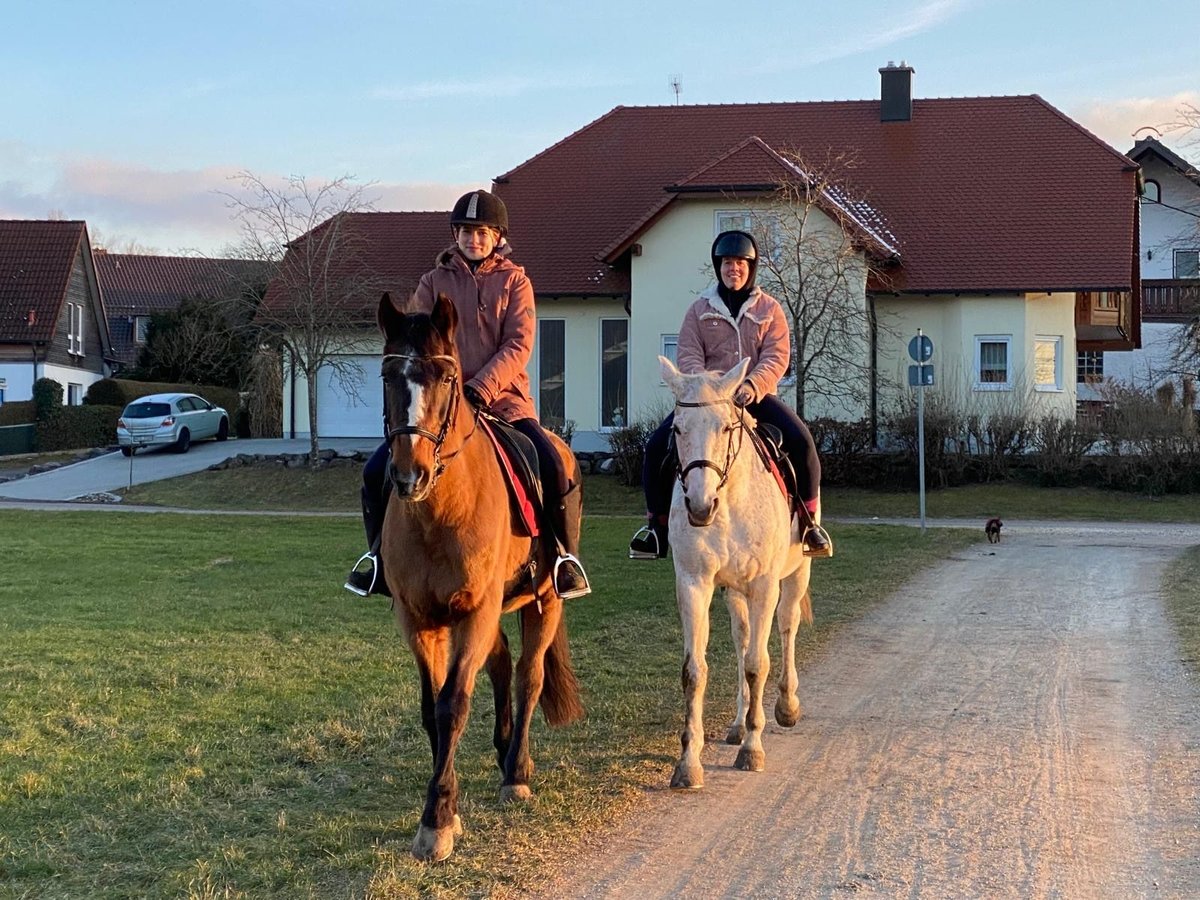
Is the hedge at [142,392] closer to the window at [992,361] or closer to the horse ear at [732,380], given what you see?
the window at [992,361]

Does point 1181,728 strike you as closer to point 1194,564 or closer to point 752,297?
point 752,297

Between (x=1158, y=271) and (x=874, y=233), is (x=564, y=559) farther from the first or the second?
(x=1158, y=271)

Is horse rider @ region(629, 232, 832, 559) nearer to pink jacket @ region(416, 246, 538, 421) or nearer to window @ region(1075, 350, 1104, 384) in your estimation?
pink jacket @ region(416, 246, 538, 421)

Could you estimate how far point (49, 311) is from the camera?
48.9 meters

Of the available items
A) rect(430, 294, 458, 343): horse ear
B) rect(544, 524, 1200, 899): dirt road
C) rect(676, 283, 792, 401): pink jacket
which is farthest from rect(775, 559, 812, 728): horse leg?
rect(430, 294, 458, 343): horse ear

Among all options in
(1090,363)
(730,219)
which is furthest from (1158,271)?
(730,219)

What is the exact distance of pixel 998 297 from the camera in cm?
3412

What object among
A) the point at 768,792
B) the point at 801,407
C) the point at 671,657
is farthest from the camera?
the point at 801,407

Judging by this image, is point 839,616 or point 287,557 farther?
point 287,557

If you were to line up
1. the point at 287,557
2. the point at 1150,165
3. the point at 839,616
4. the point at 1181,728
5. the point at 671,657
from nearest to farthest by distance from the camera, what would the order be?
1. the point at 1181,728
2. the point at 671,657
3. the point at 839,616
4. the point at 287,557
5. the point at 1150,165

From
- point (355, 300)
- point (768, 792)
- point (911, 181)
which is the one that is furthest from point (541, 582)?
point (911, 181)

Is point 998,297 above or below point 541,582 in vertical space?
above

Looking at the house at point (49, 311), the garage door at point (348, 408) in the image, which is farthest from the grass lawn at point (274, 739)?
the house at point (49, 311)

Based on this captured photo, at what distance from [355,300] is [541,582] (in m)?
30.8
